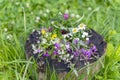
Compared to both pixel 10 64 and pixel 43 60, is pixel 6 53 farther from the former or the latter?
pixel 43 60

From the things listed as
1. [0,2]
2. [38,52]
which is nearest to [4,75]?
[38,52]

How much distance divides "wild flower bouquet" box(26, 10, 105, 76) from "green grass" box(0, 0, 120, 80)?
0.12 m

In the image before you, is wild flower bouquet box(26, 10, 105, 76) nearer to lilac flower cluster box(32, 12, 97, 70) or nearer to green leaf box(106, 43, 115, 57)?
lilac flower cluster box(32, 12, 97, 70)

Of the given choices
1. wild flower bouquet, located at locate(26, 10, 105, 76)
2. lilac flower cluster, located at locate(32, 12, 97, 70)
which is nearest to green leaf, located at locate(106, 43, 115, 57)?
wild flower bouquet, located at locate(26, 10, 105, 76)

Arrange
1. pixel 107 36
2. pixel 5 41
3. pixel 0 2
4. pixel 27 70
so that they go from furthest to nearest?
pixel 0 2 → pixel 107 36 → pixel 5 41 → pixel 27 70

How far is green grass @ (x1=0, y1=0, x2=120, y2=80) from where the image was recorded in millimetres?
2928

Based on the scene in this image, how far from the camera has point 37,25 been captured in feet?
11.6

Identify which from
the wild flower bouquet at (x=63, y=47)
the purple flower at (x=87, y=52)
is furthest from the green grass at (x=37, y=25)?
the purple flower at (x=87, y=52)

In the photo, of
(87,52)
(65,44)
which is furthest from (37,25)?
(87,52)

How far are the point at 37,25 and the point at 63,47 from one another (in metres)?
0.88

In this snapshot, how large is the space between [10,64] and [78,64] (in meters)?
0.67

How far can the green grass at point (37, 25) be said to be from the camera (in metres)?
2.93

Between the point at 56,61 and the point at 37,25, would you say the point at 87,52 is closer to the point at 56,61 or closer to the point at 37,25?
the point at 56,61

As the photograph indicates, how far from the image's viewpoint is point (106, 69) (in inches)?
116
